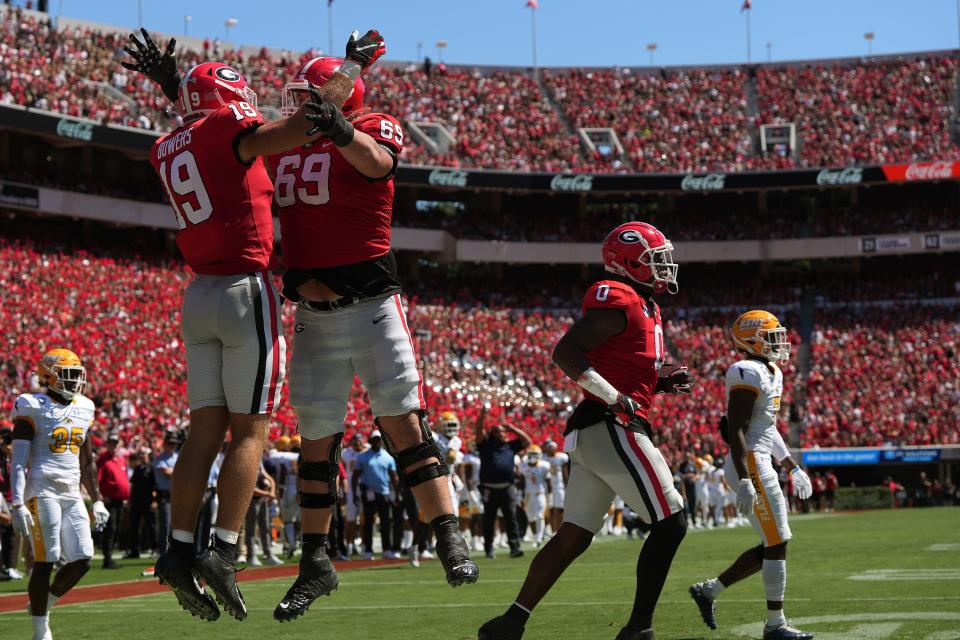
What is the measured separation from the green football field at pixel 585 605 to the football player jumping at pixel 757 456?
0.39 m

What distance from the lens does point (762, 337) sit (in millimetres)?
10008

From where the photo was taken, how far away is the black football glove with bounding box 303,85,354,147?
5.68m

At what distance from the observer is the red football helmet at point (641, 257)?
25.1ft

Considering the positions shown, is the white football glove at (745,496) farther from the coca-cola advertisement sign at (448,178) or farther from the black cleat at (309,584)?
the coca-cola advertisement sign at (448,178)

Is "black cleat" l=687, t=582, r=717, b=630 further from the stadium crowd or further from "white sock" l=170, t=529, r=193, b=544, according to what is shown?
the stadium crowd

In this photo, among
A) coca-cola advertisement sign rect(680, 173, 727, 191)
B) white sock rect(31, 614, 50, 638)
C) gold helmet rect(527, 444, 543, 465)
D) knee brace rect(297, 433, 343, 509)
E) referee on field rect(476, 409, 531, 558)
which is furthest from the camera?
coca-cola advertisement sign rect(680, 173, 727, 191)

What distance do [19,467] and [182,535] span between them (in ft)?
16.5

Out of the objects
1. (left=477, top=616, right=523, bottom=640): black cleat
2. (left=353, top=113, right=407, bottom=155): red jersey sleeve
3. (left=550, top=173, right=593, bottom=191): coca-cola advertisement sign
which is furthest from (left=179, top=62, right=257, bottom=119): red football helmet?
(left=550, top=173, right=593, bottom=191): coca-cola advertisement sign

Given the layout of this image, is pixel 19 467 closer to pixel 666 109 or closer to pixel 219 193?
pixel 219 193

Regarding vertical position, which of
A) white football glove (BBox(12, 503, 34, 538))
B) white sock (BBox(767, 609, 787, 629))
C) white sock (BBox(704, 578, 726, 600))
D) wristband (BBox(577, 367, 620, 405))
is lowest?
white sock (BBox(767, 609, 787, 629))

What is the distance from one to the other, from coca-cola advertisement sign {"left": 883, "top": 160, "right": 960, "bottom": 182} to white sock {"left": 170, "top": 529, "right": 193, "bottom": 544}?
47.9m

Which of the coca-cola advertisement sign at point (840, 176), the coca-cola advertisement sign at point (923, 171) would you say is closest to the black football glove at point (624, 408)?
the coca-cola advertisement sign at point (840, 176)

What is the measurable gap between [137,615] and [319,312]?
6142mm

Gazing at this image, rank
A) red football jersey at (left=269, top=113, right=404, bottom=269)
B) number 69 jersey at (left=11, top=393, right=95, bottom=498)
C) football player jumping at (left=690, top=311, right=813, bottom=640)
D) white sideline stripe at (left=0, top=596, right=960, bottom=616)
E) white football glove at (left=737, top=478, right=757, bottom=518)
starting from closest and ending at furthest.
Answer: red football jersey at (left=269, top=113, right=404, bottom=269), white football glove at (left=737, top=478, right=757, bottom=518), football player jumping at (left=690, top=311, right=813, bottom=640), number 69 jersey at (left=11, top=393, right=95, bottom=498), white sideline stripe at (left=0, top=596, right=960, bottom=616)
